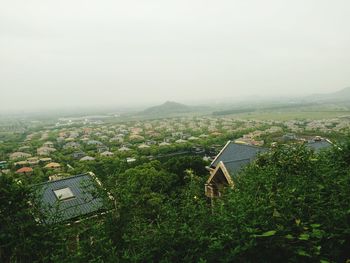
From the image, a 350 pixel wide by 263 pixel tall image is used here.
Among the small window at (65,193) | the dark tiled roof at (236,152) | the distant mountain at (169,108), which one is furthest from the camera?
the distant mountain at (169,108)

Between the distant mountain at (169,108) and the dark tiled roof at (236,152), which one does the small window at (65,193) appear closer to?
the dark tiled roof at (236,152)

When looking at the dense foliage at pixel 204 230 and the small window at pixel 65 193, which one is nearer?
the dense foliage at pixel 204 230

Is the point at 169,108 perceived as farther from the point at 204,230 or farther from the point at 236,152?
the point at 204,230

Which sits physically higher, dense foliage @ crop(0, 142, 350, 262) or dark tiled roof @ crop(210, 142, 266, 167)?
dense foliage @ crop(0, 142, 350, 262)

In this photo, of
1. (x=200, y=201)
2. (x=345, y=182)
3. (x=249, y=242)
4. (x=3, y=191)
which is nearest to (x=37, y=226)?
(x=3, y=191)

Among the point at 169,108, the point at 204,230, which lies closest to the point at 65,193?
the point at 204,230

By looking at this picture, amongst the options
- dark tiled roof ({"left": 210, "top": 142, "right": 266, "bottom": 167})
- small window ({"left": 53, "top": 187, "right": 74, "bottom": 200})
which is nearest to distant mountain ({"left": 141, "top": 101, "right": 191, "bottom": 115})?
dark tiled roof ({"left": 210, "top": 142, "right": 266, "bottom": 167})

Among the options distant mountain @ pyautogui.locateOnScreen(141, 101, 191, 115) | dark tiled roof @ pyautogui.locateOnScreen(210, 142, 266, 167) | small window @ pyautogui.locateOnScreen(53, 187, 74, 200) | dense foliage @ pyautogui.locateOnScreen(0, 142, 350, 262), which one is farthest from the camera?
distant mountain @ pyautogui.locateOnScreen(141, 101, 191, 115)

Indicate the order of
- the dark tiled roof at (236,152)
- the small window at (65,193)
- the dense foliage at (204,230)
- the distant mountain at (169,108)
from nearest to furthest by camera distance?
the dense foliage at (204,230) < the small window at (65,193) < the dark tiled roof at (236,152) < the distant mountain at (169,108)

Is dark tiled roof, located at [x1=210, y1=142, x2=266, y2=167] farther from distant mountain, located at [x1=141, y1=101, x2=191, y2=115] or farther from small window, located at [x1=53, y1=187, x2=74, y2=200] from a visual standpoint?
distant mountain, located at [x1=141, y1=101, x2=191, y2=115]

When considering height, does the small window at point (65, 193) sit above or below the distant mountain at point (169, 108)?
above

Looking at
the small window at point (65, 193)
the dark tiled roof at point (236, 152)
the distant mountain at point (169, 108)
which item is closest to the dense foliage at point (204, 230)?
the small window at point (65, 193)
